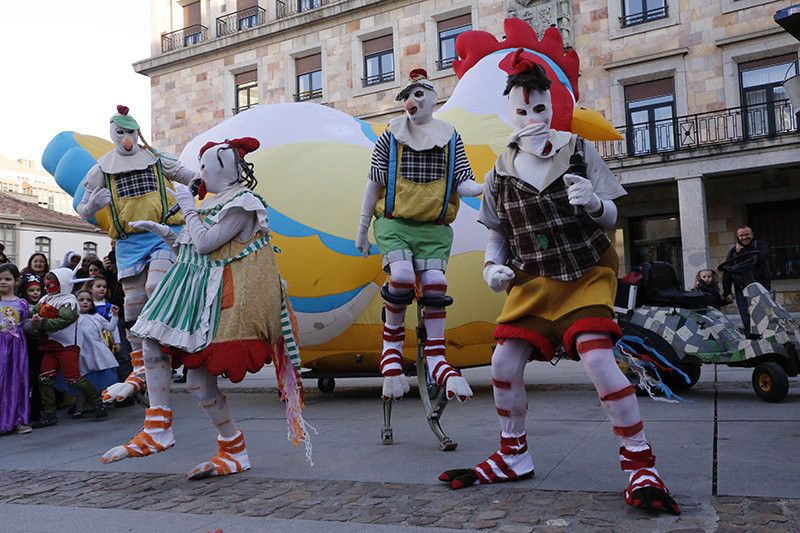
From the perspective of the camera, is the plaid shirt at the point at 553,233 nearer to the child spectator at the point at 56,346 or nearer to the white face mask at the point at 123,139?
the white face mask at the point at 123,139

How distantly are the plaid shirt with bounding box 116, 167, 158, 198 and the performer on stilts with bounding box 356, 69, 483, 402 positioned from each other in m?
1.72

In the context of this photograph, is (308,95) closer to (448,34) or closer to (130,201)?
(448,34)

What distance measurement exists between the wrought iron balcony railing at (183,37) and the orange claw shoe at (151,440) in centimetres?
2270

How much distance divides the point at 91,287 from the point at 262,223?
4145 millimetres

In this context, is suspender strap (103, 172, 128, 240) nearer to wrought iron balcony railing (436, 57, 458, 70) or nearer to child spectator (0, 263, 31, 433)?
child spectator (0, 263, 31, 433)

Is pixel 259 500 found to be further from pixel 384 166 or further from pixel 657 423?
pixel 657 423

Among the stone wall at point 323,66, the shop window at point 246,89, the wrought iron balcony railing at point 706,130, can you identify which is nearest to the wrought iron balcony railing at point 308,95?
the stone wall at point 323,66

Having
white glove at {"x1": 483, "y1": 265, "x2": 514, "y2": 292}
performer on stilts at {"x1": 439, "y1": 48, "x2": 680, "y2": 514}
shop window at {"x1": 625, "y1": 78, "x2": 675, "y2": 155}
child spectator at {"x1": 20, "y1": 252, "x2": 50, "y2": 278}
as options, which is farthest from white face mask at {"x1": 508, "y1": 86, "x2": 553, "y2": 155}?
shop window at {"x1": 625, "y1": 78, "x2": 675, "y2": 155}

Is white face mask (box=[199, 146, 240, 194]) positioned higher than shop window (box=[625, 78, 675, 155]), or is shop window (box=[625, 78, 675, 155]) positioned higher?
shop window (box=[625, 78, 675, 155])

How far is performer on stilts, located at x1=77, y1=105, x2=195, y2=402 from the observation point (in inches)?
192

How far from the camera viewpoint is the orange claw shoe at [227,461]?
136 inches

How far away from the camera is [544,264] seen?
2955mm

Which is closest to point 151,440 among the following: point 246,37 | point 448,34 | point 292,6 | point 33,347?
point 33,347

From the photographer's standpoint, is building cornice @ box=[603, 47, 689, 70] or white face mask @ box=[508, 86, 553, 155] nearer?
white face mask @ box=[508, 86, 553, 155]
